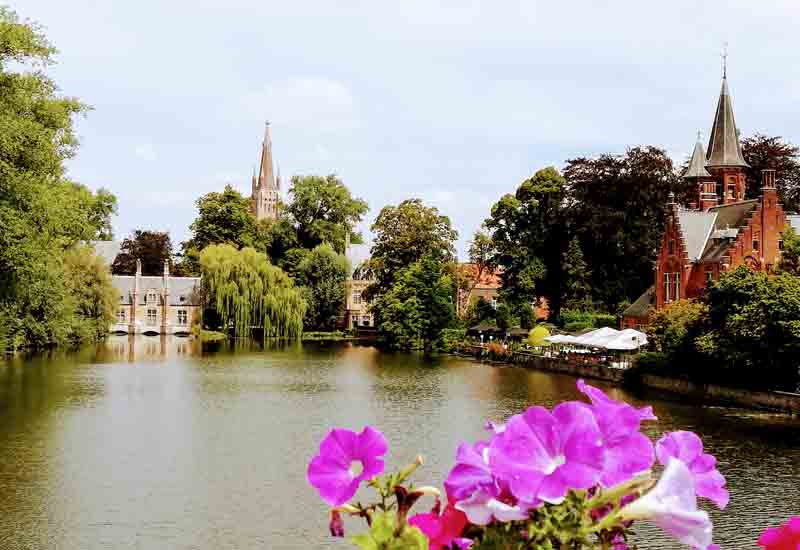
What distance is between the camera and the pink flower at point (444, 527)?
156 centimetres

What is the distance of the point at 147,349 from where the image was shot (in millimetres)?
52469

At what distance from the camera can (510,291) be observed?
54.4 metres

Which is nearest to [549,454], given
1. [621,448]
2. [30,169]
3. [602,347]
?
[621,448]

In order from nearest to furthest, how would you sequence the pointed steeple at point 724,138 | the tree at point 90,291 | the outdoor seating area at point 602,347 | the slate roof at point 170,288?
the outdoor seating area at point 602,347
the pointed steeple at point 724,138
the tree at point 90,291
the slate roof at point 170,288

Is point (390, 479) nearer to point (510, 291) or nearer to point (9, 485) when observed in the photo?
point (9, 485)

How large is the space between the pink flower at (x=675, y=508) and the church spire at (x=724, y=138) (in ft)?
151

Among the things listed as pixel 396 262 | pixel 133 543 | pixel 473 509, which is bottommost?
pixel 133 543

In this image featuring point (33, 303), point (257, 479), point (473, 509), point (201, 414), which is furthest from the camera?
point (33, 303)

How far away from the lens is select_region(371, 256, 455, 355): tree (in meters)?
56.0

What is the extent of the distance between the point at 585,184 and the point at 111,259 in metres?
46.1

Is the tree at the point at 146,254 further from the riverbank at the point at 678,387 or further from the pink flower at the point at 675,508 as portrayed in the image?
the pink flower at the point at 675,508

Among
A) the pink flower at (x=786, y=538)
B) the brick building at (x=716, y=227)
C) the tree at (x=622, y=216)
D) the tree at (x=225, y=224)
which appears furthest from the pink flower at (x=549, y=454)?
the tree at (x=225, y=224)

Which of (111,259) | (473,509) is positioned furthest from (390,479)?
(111,259)

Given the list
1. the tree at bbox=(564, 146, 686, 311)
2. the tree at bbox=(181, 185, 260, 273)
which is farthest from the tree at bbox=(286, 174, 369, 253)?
the tree at bbox=(564, 146, 686, 311)
